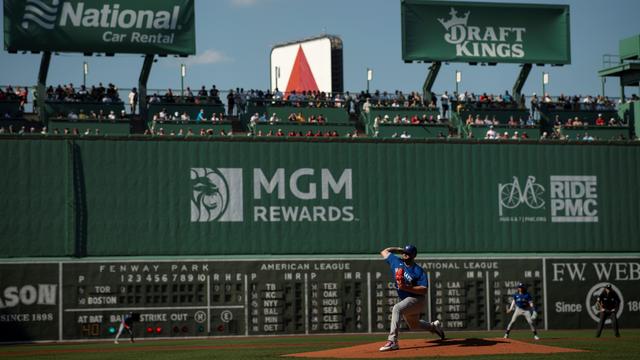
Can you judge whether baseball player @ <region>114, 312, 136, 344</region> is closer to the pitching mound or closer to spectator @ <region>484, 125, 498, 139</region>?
the pitching mound

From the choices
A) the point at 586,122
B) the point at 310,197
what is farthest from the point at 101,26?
the point at 586,122

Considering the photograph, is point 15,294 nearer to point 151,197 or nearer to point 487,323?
point 151,197

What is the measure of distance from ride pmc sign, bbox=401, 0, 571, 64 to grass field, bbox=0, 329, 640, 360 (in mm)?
17398

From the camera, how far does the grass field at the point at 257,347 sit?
21.9 metres

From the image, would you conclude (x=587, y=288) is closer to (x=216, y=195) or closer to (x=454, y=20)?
(x=216, y=195)

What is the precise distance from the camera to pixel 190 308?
34.5 meters

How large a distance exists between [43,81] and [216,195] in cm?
1101

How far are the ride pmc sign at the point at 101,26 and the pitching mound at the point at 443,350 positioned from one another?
86.4ft

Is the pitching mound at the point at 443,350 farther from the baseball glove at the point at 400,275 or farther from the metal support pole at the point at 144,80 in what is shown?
the metal support pole at the point at 144,80

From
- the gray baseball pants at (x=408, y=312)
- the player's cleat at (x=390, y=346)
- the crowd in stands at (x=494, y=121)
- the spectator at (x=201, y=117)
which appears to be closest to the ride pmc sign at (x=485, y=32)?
the crowd in stands at (x=494, y=121)

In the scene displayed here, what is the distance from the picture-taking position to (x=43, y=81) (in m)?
43.4

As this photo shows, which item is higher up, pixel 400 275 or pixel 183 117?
pixel 183 117

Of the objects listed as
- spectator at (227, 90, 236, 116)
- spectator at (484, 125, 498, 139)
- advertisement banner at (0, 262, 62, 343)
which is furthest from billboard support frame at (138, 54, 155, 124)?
spectator at (484, 125, 498, 139)

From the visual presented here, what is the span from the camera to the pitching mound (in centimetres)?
1973
